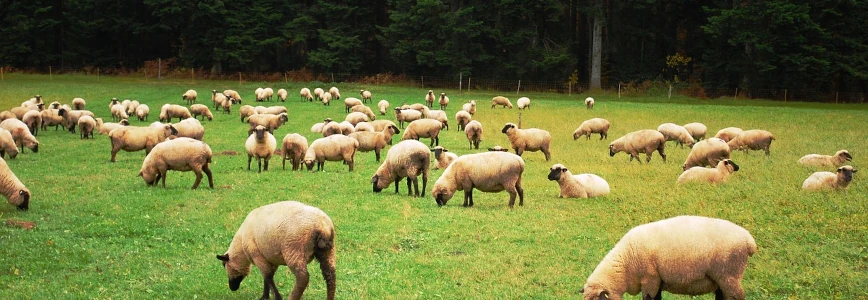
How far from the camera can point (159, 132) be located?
Answer: 23641 mm

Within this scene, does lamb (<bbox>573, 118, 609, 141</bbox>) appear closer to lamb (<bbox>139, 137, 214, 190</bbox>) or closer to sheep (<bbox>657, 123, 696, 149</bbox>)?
sheep (<bbox>657, 123, 696, 149</bbox>)

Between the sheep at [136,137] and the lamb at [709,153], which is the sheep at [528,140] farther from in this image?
the sheep at [136,137]

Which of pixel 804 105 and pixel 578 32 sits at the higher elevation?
pixel 578 32

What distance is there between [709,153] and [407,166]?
8885 mm

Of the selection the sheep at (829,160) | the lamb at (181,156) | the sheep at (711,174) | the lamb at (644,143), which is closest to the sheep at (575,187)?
the sheep at (711,174)

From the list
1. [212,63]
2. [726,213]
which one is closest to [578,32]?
[212,63]

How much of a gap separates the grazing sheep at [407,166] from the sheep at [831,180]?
27.8 feet

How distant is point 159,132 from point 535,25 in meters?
48.2

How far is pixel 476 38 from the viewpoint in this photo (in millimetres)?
70312

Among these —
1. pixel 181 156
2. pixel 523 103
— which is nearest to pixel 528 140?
pixel 181 156

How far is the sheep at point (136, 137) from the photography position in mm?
23109

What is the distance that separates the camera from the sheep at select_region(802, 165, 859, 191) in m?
17.1

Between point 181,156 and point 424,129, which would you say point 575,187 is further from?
point 424,129

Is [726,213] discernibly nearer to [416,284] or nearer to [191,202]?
[416,284]
